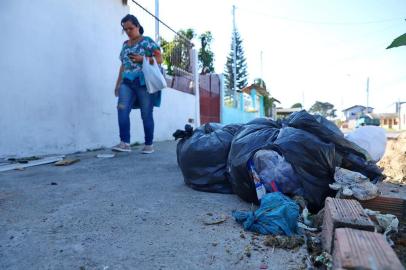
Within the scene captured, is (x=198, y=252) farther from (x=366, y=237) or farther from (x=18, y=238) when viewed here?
(x=18, y=238)

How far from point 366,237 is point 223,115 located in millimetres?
10311

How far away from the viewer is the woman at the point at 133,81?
3.84 metres

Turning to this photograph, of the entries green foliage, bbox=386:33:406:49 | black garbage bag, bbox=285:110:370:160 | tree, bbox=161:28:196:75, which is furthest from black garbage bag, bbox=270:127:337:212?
tree, bbox=161:28:196:75

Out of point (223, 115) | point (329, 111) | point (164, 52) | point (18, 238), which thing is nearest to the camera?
point (18, 238)

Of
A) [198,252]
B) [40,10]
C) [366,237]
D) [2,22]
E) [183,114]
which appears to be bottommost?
[198,252]

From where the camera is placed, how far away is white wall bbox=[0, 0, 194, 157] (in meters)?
3.32

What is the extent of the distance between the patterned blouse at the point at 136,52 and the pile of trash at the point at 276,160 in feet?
5.05

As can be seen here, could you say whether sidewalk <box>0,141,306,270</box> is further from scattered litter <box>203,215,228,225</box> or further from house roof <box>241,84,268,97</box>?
house roof <box>241,84,268,97</box>

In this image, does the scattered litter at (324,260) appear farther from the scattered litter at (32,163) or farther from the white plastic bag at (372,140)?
the scattered litter at (32,163)

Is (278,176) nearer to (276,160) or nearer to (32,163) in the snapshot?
(276,160)

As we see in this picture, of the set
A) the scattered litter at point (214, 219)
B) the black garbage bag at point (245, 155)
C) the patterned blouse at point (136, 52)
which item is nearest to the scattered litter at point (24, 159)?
the patterned blouse at point (136, 52)

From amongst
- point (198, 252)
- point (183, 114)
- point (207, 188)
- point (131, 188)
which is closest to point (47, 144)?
point (131, 188)

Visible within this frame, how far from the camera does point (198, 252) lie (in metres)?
1.40

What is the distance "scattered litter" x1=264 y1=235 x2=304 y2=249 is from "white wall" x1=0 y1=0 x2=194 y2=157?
2.73 m
